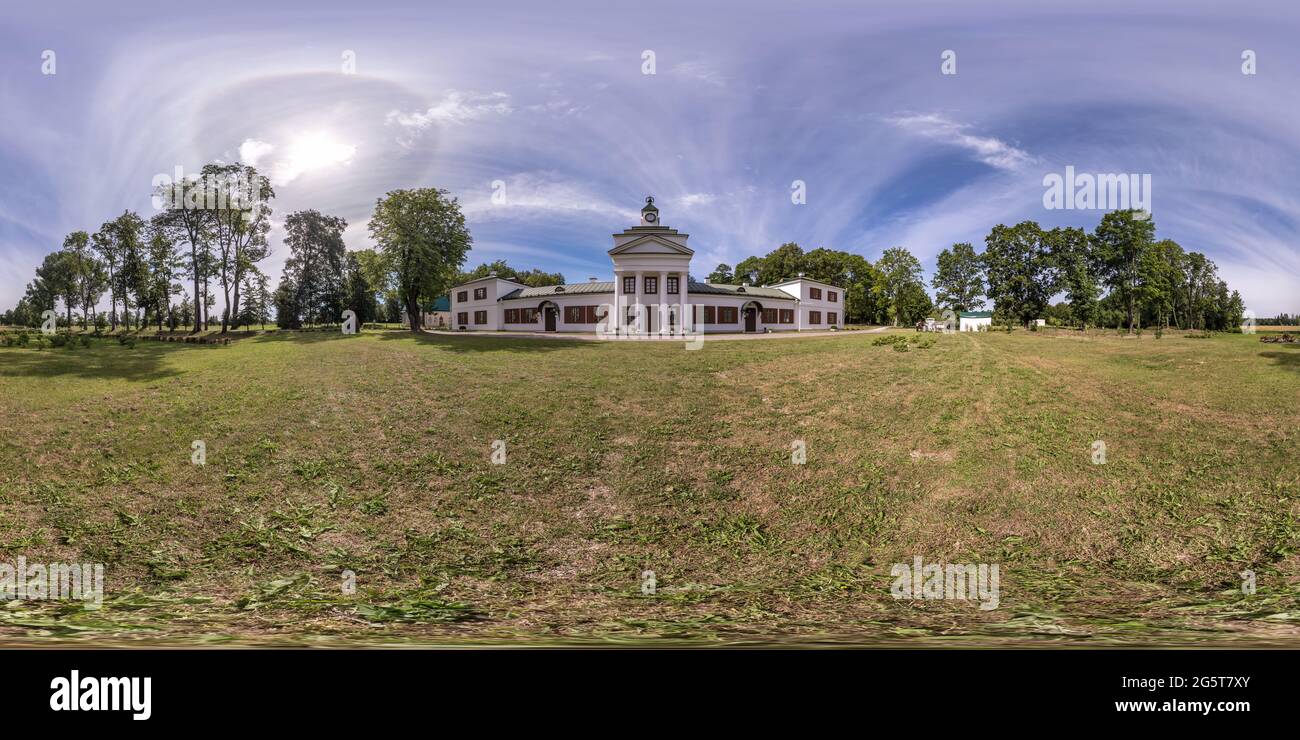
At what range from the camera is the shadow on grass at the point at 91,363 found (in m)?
12.2

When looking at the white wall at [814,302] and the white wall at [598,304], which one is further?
the white wall at [814,302]

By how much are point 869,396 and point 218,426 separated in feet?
42.4

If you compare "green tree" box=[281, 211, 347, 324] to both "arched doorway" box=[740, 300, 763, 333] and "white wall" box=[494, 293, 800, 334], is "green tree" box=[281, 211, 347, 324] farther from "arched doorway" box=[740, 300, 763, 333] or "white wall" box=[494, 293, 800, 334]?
"arched doorway" box=[740, 300, 763, 333]

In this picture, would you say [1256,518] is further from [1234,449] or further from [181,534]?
[181,534]

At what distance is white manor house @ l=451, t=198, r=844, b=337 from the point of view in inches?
1236

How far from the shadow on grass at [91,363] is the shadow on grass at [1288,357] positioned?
2840 centimetres

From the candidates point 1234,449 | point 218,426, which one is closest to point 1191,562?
point 1234,449

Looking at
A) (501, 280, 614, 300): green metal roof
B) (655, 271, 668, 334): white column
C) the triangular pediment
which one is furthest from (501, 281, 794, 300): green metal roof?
the triangular pediment

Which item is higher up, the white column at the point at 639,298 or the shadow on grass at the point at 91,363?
the white column at the point at 639,298

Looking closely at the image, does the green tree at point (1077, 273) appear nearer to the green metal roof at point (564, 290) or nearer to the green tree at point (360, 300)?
the green metal roof at point (564, 290)

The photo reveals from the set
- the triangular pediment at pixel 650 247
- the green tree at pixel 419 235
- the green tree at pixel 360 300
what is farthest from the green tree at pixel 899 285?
the green tree at pixel 360 300

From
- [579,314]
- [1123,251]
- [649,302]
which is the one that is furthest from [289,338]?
[1123,251]

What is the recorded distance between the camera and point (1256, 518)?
18.8 ft

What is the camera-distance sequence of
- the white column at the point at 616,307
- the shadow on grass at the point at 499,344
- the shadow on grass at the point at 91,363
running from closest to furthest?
1. the shadow on grass at the point at 91,363
2. the shadow on grass at the point at 499,344
3. the white column at the point at 616,307
